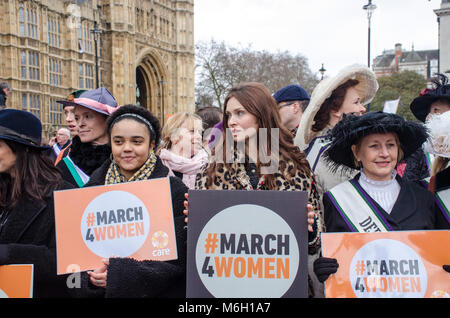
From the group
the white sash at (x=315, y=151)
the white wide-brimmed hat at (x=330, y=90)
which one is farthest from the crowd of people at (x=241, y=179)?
the white wide-brimmed hat at (x=330, y=90)

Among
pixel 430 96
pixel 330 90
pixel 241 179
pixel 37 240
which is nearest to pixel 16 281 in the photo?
pixel 37 240

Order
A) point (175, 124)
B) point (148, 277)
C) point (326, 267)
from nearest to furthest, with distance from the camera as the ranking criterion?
1. point (326, 267)
2. point (148, 277)
3. point (175, 124)

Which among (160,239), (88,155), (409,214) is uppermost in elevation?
(88,155)

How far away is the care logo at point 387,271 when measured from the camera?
90.6 inches

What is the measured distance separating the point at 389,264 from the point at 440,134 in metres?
0.95

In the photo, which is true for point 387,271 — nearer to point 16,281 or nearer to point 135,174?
point 135,174

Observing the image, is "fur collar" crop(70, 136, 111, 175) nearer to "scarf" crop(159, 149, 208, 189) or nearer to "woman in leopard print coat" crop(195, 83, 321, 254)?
"scarf" crop(159, 149, 208, 189)

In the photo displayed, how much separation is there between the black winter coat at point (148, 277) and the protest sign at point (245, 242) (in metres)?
0.27

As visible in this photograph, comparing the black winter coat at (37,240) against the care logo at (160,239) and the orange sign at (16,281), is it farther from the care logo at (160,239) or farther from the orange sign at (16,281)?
the care logo at (160,239)

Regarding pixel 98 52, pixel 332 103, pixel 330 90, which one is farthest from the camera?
pixel 98 52

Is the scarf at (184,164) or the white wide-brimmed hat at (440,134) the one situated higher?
the white wide-brimmed hat at (440,134)

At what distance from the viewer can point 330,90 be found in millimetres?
3510

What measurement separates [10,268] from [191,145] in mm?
2591
